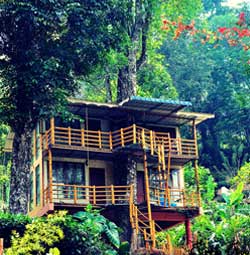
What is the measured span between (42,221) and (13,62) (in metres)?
6.69

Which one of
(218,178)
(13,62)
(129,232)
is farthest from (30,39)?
(218,178)

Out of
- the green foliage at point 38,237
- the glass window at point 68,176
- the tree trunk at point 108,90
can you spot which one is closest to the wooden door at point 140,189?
the glass window at point 68,176

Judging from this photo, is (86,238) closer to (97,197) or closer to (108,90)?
(97,197)

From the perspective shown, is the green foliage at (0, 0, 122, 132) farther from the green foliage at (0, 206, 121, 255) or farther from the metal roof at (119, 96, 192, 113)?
the green foliage at (0, 206, 121, 255)

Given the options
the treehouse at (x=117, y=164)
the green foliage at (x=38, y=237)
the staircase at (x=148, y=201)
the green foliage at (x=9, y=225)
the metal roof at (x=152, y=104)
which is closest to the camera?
the green foliage at (x=38, y=237)

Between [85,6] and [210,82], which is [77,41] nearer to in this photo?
[85,6]

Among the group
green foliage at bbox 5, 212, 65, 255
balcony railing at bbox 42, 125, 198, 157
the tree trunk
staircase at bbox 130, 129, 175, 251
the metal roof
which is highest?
the tree trunk

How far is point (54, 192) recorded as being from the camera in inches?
999

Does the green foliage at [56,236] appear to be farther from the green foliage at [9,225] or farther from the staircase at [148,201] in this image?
the staircase at [148,201]

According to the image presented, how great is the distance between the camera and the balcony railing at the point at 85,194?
2439cm

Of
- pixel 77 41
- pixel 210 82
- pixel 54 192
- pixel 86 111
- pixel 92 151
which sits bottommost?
pixel 54 192

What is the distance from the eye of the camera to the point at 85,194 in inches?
1016

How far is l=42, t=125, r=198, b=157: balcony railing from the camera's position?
25.2m

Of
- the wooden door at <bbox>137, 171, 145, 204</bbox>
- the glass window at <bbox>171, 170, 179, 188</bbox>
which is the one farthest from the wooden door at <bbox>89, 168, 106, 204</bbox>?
the glass window at <bbox>171, 170, 179, 188</bbox>
